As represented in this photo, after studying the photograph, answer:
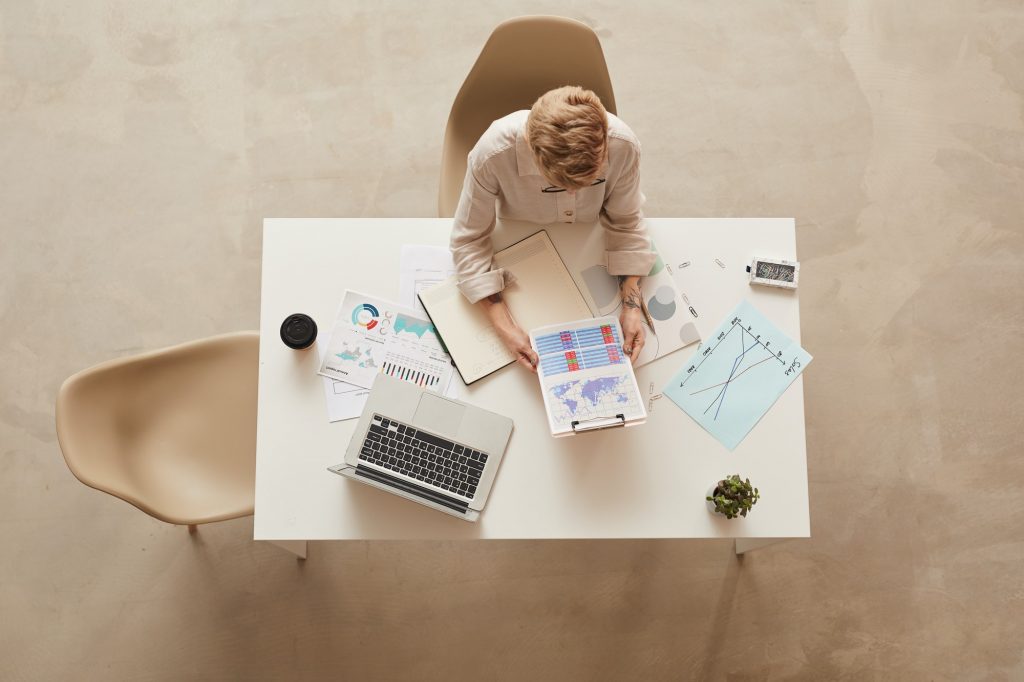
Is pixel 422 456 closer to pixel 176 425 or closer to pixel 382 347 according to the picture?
pixel 382 347

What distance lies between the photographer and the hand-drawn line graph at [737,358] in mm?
1724

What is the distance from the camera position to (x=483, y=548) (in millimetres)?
2385

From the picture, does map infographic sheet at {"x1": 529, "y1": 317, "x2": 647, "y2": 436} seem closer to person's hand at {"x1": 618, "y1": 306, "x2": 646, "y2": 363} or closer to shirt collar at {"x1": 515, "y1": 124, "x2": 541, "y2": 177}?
person's hand at {"x1": 618, "y1": 306, "x2": 646, "y2": 363}

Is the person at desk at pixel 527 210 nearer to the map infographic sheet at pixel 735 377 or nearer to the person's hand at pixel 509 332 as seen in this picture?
the person's hand at pixel 509 332

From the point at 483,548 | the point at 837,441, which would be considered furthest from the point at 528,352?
the point at 837,441

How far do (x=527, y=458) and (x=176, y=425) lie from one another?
972mm

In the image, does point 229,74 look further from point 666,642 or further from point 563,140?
point 666,642

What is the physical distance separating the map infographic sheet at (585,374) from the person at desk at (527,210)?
0.15 ft

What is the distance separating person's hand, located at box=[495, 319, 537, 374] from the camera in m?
1.69

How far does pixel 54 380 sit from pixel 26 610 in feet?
2.47

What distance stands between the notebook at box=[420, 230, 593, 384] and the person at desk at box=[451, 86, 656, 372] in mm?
29

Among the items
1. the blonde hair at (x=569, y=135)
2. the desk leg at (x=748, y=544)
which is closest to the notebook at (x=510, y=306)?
the blonde hair at (x=569, y=135)

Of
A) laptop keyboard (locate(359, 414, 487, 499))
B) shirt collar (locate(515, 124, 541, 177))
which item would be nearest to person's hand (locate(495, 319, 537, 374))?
laptop keyboard (locate(359, 414, 487, 499))

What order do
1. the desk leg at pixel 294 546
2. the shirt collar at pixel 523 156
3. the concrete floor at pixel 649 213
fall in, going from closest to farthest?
the shirt collar at pixel 523 156, the desk leg at pixel 294 546, the concrete floor at pixel 649 213
